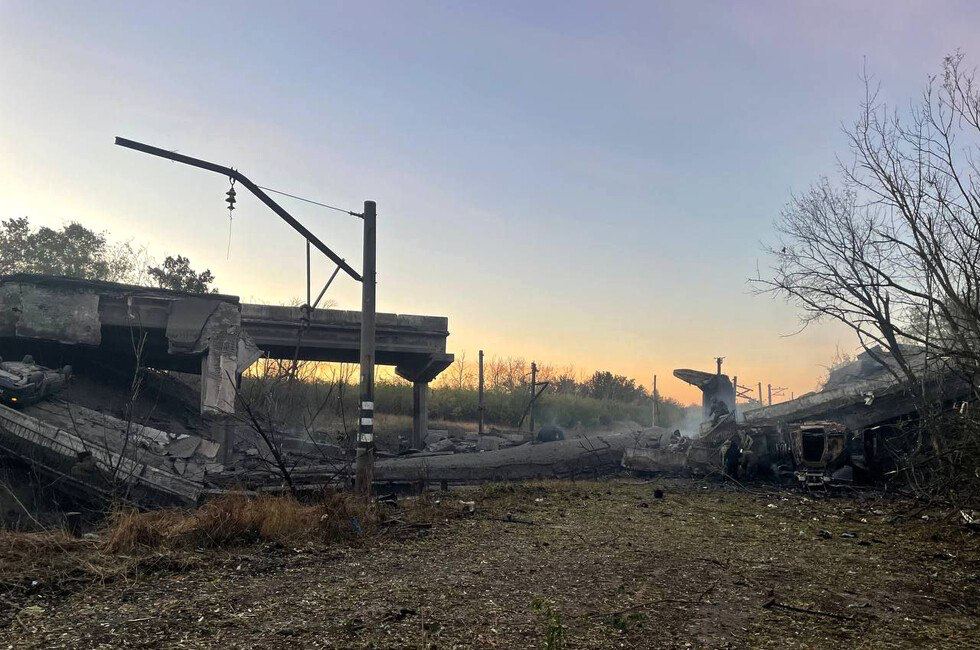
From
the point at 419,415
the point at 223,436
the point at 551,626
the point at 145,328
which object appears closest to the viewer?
the point at 551,626

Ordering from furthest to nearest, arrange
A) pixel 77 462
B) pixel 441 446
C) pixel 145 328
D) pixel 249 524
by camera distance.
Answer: pixel 441 446 < pixel 145 328 < pixel 77 462 < pixel 249 524

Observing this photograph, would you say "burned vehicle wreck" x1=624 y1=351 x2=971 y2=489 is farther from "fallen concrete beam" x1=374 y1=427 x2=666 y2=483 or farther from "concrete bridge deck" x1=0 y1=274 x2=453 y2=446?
"concrete bridge deck" x1=0 y1=274 x2=453 y2=446

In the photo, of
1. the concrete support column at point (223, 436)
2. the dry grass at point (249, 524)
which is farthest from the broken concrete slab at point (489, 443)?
the dry grass at point (249, 524)

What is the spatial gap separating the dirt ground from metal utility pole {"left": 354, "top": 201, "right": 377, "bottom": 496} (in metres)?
1.59

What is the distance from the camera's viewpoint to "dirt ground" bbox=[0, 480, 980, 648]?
5230 mm

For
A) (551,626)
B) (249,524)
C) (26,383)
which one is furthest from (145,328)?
(551,626)

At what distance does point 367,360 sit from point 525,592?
18.0 ft

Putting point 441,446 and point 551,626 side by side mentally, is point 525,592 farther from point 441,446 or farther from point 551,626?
point 441,446

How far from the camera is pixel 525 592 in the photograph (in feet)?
21.4

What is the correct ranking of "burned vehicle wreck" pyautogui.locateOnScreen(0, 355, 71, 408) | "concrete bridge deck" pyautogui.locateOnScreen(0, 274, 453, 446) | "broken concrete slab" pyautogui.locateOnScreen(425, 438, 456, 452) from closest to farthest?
"burned vehicle wreck" pyautogui.locateOnScreen(0, 355, 71, 408), "concrete bridge deck" pyautogui.locateOnScreen(0, 274, 453, 446), "broken concrete slab" pyautogui.locateOnScreen(425, 438, 456, 452)

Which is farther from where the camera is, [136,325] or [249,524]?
[136,325]

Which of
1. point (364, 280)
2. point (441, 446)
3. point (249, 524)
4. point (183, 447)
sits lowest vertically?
point (249, 524)

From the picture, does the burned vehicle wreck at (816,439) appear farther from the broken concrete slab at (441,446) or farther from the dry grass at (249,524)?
the dry grass at (249,524)

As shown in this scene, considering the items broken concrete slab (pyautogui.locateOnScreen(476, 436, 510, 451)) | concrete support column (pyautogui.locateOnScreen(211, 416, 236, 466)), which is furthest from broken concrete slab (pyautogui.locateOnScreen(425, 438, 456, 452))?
concrete support column (pyautogui.locateOnScreen(211, 416, 236, 466))
